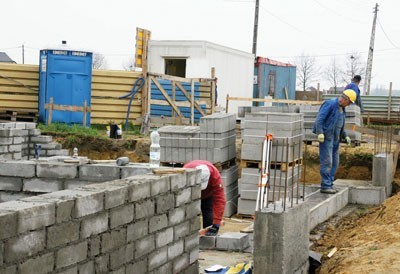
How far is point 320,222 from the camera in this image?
11.5m

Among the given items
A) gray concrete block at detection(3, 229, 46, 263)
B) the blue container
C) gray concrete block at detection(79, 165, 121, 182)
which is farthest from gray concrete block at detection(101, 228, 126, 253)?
the blue container

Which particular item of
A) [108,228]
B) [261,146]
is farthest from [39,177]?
[261,146]

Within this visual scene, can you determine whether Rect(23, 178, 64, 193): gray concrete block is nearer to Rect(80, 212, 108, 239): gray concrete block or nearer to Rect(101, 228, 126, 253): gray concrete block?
Rect(101, 228, 126, 253): gray concrete block

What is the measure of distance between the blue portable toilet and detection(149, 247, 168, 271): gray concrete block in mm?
23925

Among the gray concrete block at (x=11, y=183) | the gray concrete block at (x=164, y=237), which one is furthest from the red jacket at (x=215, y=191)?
the gray concrete block at (x=11, y=183)

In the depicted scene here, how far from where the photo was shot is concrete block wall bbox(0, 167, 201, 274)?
15.3ft

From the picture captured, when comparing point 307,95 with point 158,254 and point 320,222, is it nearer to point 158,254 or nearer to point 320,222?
point 320,222

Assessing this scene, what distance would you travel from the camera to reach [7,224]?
14.5 ft

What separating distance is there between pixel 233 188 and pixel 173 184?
24.7 feet

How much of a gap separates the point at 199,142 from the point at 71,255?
27.7 feet

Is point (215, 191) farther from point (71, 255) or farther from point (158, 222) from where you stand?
point (71, 255)

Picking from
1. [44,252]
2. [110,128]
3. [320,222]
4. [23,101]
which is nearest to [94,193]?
[44,252]

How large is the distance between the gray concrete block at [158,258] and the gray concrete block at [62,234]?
57.1 inches

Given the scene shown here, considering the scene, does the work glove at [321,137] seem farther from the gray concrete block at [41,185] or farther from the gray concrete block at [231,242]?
the gray concrete block at [41,185]
